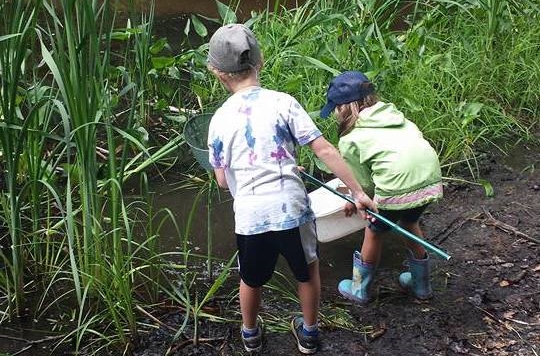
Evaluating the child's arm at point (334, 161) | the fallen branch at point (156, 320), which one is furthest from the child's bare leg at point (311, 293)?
the fallen branch at point (156, 320)

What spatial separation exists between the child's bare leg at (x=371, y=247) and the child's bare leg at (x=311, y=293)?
334 mm

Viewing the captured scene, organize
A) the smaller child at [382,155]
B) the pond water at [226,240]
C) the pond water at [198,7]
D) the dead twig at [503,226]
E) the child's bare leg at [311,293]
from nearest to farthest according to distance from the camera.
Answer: the child's bare leg at [311,293]
the smaller child at [382,155]
the pond water at [226,240]
the dead twig at [503,226]
the pond water at [198,7]

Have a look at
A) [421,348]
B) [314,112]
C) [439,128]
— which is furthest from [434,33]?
[421,348]

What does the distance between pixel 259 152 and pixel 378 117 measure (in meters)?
0.56

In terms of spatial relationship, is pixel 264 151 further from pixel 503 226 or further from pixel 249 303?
pixel 503 226

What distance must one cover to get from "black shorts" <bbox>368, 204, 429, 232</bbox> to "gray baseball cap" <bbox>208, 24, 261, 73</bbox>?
758 mm

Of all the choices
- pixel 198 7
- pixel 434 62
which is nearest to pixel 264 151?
pixel 434 62

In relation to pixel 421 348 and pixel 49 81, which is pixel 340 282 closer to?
pixel 421 348

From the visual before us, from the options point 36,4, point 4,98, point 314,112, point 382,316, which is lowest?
point 382,316

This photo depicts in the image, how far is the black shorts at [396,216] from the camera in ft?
8.89

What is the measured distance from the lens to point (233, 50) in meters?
2.26

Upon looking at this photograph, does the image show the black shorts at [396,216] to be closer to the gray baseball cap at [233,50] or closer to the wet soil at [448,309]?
the wet soil at [448,309]

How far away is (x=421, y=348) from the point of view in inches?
105

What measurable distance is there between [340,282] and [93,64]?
127cm
